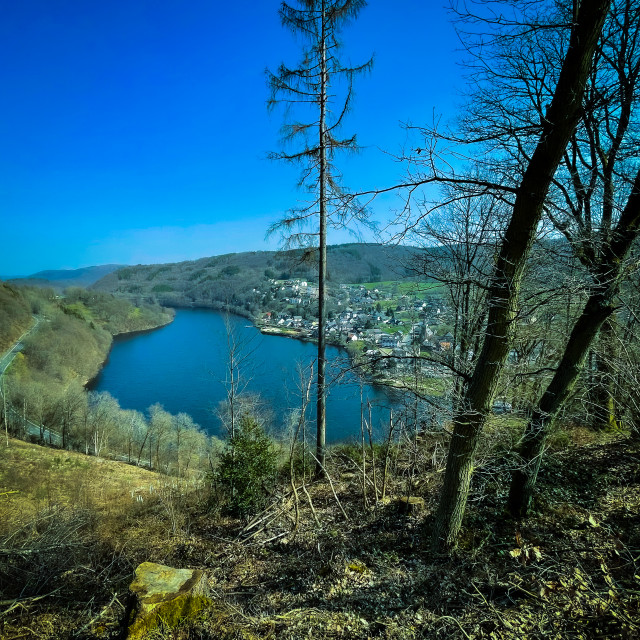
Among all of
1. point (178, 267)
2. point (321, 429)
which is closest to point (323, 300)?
point (321, 429)

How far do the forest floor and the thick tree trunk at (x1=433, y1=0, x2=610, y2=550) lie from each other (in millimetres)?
749

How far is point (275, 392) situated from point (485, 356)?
69.9ft

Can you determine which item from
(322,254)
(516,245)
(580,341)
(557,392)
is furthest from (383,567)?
(322,254)

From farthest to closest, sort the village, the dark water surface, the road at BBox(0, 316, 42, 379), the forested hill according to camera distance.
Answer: the forested hill < the road at BBox(0, 316, 42, 379) < the dark water surface < the village

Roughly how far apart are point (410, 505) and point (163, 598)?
327cm

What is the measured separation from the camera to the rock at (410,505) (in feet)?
15.9

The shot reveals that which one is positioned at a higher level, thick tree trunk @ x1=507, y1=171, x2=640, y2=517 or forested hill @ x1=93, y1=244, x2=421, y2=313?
forested hill @ x1=93, y1=244, x2=421, y2=313

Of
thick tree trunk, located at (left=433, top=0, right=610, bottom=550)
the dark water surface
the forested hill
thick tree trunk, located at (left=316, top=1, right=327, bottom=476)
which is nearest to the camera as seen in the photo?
thick tree trunk, located at (left=433, top=0, right=610, bottom=550)

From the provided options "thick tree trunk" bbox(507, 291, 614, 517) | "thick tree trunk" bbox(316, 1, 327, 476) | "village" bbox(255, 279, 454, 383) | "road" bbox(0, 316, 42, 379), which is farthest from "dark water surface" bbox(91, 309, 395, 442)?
"thick tree trunk" bbox(507, 291, 614, 517)

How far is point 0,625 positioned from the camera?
9.75 feet

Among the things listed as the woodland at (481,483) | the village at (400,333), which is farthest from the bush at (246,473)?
the village at (400,333)

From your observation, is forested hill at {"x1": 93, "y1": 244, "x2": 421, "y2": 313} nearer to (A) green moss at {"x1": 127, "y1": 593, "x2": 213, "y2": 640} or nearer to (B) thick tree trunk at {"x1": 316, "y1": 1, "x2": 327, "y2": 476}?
(B) thick tree trunk at {"x1": 316, "y1": 1, "x2": 327, "y2": 476}

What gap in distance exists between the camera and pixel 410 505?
4887 millimetres

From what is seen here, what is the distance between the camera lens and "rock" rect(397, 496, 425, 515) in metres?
4.84
